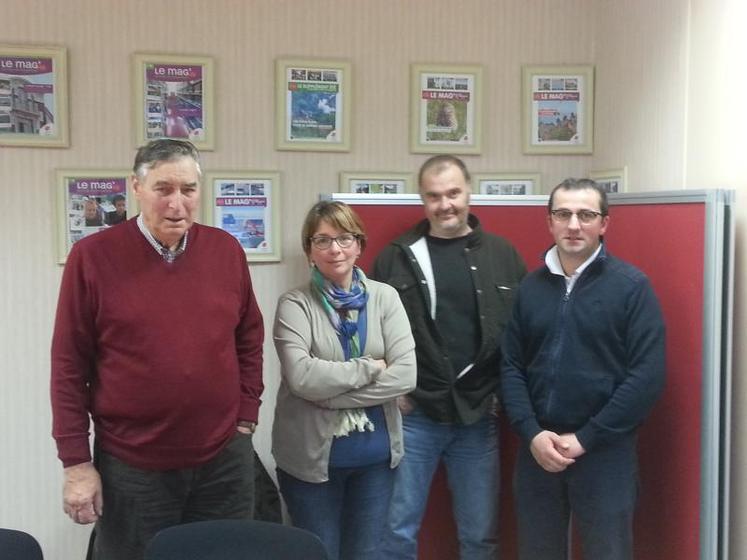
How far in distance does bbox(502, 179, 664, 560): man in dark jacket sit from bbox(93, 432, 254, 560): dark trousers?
83cm

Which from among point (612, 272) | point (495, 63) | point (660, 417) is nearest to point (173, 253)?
point (612, 272)

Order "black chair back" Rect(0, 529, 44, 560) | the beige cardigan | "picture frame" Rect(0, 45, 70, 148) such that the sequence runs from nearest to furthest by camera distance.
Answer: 1. "black chair back" Rect(0, 529, 44, 560)
2. the beige cardigan
3. "picture frame" Rect(0, 45, 70, 148)

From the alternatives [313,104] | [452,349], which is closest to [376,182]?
[313,104]

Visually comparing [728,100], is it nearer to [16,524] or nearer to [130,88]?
[130,88]

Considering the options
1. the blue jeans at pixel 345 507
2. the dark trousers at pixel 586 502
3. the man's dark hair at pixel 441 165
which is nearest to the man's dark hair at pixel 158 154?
the man's dark hair at pixel 441 165

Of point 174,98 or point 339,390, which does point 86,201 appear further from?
point 339,390

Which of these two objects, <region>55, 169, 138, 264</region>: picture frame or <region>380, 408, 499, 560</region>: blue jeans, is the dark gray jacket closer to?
<region>380, 408, 499, 560</region>: blue jeans

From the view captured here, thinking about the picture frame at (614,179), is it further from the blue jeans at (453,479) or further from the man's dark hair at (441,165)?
the blue jeans at (453,479)

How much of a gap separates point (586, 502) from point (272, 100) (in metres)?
1.79

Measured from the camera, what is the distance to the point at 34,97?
2715 mm

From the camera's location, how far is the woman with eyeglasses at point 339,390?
209 centimetres

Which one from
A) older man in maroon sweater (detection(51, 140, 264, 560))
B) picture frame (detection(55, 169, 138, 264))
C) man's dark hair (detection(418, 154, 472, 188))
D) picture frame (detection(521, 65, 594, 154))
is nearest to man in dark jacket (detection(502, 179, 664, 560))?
man's dark hair (detection(418, 154, 472, 188))

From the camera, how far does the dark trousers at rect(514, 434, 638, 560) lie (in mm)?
2123

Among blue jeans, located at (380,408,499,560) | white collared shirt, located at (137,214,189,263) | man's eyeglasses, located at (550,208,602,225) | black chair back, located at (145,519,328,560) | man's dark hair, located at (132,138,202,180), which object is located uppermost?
man's dark hair, located at (132,138,202,180)
